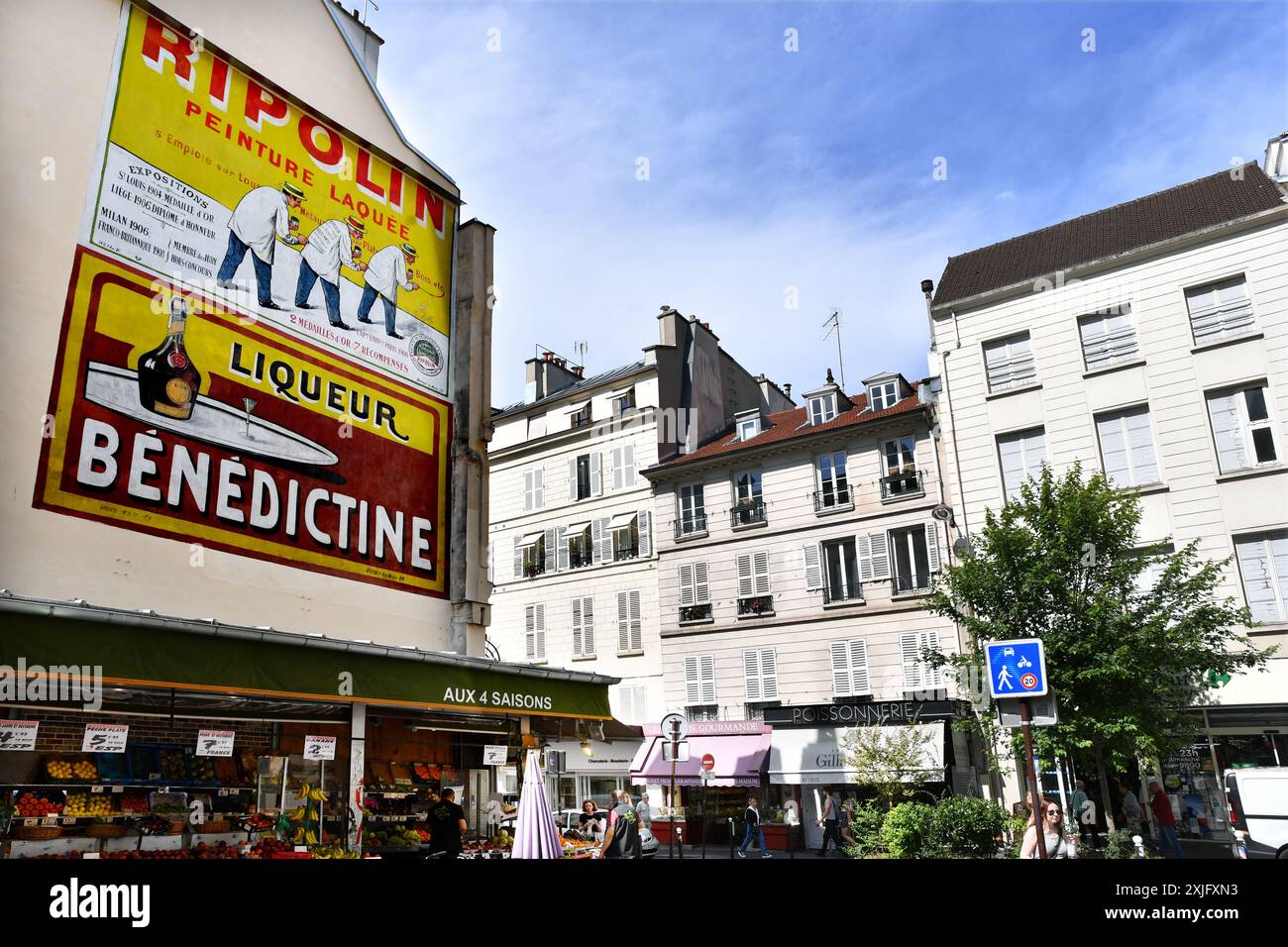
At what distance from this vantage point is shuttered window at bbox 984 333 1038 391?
24.1m

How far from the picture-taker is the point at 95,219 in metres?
11.5

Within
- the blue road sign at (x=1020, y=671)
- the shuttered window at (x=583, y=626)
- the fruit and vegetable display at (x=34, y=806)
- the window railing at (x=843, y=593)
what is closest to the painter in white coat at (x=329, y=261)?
the fruit and vegetable display at (x=34, y=806)

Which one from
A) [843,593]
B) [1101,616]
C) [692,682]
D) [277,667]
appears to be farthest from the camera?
[692,682]

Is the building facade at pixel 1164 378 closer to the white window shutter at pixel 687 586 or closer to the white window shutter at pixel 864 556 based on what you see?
the white window shutter at pixel 864 556

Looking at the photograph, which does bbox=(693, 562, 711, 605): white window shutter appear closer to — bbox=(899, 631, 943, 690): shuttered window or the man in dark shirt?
bbox=(899, 631, 943, 690): shuttered window

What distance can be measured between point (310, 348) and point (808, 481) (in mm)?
17226

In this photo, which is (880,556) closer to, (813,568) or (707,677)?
(813,568)

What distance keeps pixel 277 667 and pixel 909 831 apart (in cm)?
770

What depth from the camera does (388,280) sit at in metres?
15.3

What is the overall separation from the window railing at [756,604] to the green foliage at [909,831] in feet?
51.0

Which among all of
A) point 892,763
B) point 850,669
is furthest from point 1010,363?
point 892,763

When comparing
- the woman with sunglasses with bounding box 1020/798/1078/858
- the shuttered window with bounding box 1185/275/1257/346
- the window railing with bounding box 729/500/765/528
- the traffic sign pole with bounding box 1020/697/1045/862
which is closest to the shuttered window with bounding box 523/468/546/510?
the window railing with bounding box 729/500/765/528

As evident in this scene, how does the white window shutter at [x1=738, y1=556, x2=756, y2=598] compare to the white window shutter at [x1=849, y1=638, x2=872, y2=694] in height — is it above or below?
above

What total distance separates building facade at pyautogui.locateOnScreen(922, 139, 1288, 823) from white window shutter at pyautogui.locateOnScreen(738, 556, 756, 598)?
664 centimetres
